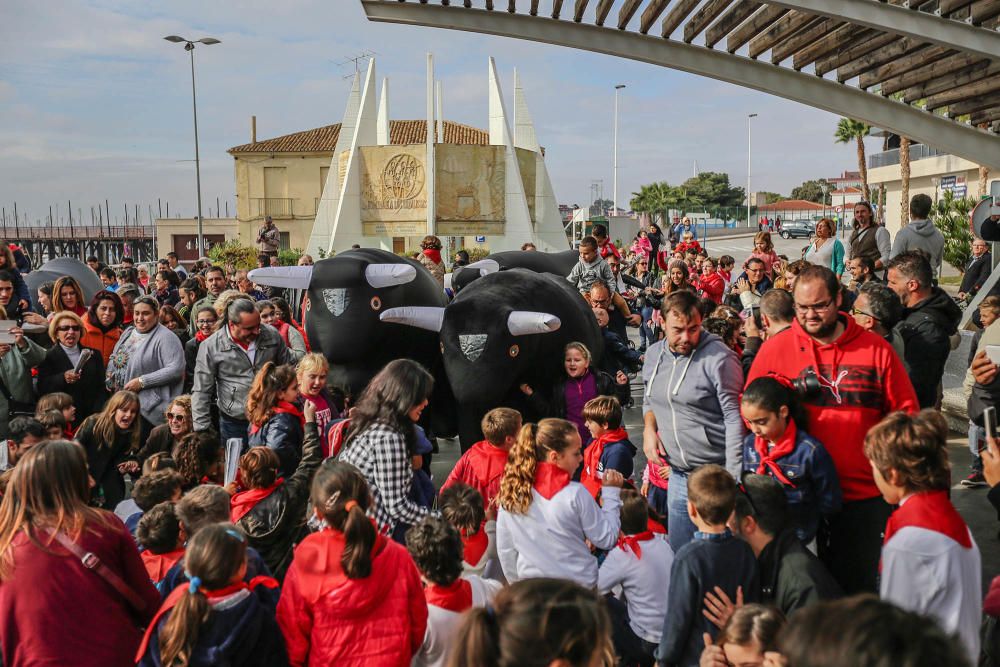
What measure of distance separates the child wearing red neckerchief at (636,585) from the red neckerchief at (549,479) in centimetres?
33

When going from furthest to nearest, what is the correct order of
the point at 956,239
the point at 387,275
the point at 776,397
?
the point at 956,239 < the point at 387,275 < the point at 776,397

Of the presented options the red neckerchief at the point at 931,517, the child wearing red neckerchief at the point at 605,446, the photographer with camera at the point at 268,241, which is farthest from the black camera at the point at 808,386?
the photographer with camera at the point at 268,241

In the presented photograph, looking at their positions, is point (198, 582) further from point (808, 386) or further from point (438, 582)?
point (808, 386)

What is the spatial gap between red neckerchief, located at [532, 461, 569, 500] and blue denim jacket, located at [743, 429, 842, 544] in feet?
3.24

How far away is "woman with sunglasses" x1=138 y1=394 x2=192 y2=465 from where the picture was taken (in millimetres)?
5641

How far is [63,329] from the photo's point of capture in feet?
22.1

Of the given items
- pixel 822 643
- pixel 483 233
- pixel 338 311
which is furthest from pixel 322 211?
pixel 822 643

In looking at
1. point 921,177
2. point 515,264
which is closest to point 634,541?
point 515,264

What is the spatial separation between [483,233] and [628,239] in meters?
16.2

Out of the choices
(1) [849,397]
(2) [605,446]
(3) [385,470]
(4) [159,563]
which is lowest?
(4) [159,563]

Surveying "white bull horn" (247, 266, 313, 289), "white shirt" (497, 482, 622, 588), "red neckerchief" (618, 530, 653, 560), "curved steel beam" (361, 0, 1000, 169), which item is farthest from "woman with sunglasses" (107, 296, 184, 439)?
"red neckerchief" (618, 530, 653, 560)

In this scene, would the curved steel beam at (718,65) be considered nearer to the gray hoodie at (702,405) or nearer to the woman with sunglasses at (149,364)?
the woman with sunglasses at (149,364)

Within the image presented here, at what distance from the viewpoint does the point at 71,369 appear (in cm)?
672

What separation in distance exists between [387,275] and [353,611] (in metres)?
5.10
